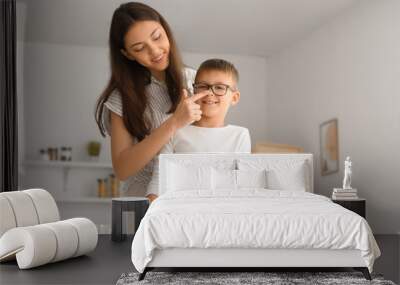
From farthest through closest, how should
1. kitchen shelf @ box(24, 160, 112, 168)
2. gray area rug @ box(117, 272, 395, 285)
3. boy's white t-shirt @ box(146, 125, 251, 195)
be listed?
kitchen shelf @ box(24, 160, 112, 168) < boy's white t-shirt @ box(146, 125, 251, 195) < gray area rug @ box(117, 272, 395, 285)

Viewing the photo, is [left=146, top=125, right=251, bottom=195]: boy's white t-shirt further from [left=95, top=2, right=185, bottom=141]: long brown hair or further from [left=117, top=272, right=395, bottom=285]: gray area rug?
[left=117, top=272, right=395, bottom=285]: gray area rug

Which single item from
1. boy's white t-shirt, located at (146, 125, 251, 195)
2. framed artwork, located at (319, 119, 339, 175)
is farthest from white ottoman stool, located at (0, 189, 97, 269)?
framed artwork, located at (319, 119, 339, 175)

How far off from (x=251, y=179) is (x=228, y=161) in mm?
366

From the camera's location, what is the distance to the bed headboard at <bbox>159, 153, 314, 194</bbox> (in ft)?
16.4

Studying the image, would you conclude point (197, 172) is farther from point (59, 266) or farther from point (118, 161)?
point (59, 266)

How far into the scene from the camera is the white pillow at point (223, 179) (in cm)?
479

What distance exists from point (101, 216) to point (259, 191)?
3.50m

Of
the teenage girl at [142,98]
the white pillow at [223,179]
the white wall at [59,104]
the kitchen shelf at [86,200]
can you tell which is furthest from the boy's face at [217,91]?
the kitchen shelf at [86,200]

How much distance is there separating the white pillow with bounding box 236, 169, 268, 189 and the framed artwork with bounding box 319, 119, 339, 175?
212cm

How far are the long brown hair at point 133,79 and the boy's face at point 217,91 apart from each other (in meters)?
0.27

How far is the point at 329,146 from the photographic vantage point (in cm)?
685

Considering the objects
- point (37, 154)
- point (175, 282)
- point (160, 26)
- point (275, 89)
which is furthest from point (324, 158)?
point (175, 282)

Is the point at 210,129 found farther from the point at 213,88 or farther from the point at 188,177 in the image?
the point at 188,177

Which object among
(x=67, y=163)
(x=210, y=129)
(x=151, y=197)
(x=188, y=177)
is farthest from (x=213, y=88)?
(x=67, y=163)
